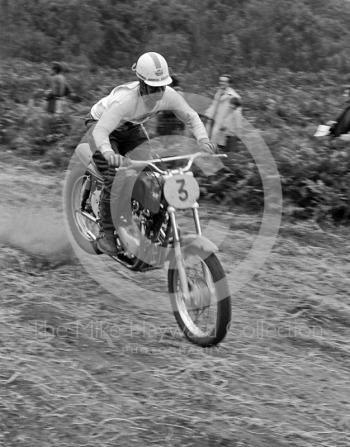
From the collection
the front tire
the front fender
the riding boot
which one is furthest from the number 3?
the front tire

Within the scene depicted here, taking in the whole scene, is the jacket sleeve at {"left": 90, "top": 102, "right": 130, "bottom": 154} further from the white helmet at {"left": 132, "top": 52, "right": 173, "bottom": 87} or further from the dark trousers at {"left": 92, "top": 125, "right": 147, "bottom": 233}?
the dark trousers at {"left": 92, "top": 125, "right": 147, "bottom": 233}

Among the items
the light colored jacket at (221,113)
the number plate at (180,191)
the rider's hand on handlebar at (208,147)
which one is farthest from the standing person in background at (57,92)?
the number plate at (180,191)

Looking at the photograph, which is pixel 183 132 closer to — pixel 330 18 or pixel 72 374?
pixel 72 374

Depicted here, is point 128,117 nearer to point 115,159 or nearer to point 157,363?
point 115,159

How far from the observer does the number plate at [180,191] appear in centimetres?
514

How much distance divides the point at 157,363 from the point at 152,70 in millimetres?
1974

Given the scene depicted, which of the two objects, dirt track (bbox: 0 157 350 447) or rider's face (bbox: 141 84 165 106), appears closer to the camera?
dirt track (bbox: 0 157 350 447)

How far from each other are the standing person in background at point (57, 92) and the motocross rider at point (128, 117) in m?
8.75

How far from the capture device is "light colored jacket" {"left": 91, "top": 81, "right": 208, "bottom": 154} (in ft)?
18.1

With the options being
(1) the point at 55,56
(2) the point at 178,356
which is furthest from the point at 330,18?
(2) the point at 178,356

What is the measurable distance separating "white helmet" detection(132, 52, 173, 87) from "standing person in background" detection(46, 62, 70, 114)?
9.44 metres

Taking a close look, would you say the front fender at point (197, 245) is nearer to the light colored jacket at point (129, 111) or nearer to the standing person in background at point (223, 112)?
the light colored jacket at point (129, 111)

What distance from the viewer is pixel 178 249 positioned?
203 inches

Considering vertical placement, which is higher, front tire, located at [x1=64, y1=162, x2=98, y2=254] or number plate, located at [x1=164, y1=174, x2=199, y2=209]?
number plate, located at [x1=164, y1=174, x2=199, y2=209]
